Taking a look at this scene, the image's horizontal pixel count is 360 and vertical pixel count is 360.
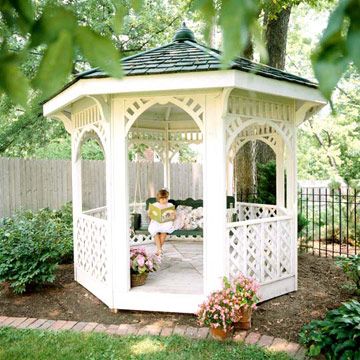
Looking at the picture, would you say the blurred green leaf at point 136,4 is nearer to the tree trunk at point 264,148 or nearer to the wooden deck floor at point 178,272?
the wooden deck floor at point 178,272

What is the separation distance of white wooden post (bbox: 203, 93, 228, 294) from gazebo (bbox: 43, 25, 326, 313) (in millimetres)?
12

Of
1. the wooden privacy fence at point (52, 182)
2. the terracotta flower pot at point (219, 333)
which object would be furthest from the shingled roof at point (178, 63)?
the wooden privacy fence at point (52, 182)

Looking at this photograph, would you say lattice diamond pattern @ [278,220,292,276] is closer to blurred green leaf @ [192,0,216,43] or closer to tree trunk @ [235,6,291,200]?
tree trunk @ [235,6,291,200]

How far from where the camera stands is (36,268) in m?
5.85

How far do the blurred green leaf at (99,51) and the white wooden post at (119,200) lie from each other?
4.55 m

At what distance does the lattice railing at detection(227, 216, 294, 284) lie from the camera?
5066mm

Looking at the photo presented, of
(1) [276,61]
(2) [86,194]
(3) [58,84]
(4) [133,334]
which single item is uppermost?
(1) [276,61]

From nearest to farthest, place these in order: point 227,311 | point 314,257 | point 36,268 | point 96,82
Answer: point 227,311
point 96,82
point 36,268
point 314,257

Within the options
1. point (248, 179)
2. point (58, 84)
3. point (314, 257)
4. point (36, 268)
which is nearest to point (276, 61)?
point (248, 179)

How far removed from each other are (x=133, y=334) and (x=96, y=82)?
2800mm

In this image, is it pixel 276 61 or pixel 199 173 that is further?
pixel 199 173

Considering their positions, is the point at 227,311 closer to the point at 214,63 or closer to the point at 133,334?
the point at 133,334

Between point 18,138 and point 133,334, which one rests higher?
point 18,138

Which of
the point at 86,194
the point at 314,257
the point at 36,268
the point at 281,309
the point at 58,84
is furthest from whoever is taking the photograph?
the point at 86,194
